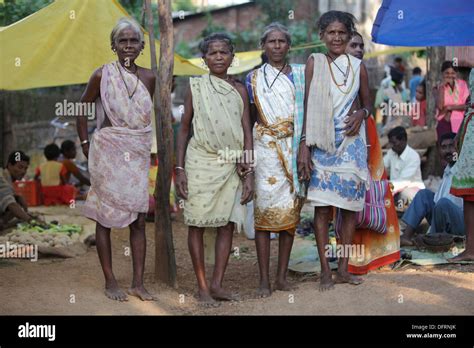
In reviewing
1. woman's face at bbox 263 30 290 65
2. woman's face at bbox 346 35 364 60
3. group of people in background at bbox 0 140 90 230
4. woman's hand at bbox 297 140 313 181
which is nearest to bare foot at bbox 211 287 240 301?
woman's hand at bbox 297 140 313 181

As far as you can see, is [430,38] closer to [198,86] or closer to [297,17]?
[198,86]

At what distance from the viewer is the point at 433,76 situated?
11484 millimetres

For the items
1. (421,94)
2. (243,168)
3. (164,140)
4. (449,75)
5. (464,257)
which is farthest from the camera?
(421,94)

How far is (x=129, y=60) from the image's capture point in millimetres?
5383

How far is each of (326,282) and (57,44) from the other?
146 inches

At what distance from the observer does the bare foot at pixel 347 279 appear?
557 cm

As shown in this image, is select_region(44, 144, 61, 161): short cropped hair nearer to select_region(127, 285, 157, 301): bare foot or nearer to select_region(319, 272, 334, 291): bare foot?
select_region(127, 285, 157, 301): bare foot

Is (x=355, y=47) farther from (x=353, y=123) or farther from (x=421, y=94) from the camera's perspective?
(x=421, y=94)

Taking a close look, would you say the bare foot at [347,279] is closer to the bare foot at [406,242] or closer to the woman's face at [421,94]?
the bare foot at [406,242]

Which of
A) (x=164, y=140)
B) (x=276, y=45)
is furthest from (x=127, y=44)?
(x=276, y=45)

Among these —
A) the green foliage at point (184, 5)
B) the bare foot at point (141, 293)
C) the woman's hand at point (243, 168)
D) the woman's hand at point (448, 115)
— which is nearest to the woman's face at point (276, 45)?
the woman's hand at point (243, 168)

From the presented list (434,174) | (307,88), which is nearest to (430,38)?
(307,88)

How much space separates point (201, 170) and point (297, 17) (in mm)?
15176

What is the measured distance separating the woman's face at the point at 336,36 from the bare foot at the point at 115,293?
2274 mm
